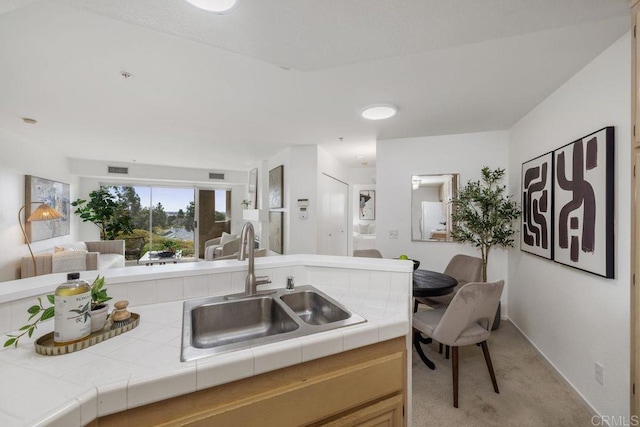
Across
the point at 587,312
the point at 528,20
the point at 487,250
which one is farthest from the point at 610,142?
the point at 487,250

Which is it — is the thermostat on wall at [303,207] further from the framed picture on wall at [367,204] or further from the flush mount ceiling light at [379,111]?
the framed picture on wall at [367,204]

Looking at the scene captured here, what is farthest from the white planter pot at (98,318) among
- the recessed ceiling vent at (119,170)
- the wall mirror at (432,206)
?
the recessed ceiling vent at (119,170)

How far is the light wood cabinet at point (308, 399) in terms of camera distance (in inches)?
29.1

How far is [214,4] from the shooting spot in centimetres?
110

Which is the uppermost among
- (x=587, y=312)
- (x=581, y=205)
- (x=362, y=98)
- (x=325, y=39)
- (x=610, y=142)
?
(x=362, y=98)

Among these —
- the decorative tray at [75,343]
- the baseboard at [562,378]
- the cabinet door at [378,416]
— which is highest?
the decorative tray at [75,343]

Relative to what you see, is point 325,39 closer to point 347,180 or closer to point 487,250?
point 487,250

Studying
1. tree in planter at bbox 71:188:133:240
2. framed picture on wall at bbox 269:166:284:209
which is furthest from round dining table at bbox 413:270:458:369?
tree in planter at bbox 71:188:133:240

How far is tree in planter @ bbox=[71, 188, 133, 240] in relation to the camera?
548 cm

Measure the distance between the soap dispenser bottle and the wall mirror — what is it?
11.2ft

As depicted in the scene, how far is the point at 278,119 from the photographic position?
2986 millimetres

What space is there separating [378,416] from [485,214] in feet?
8.95

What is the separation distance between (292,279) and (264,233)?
3.95 metres

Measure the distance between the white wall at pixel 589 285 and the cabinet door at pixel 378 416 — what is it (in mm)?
1468
